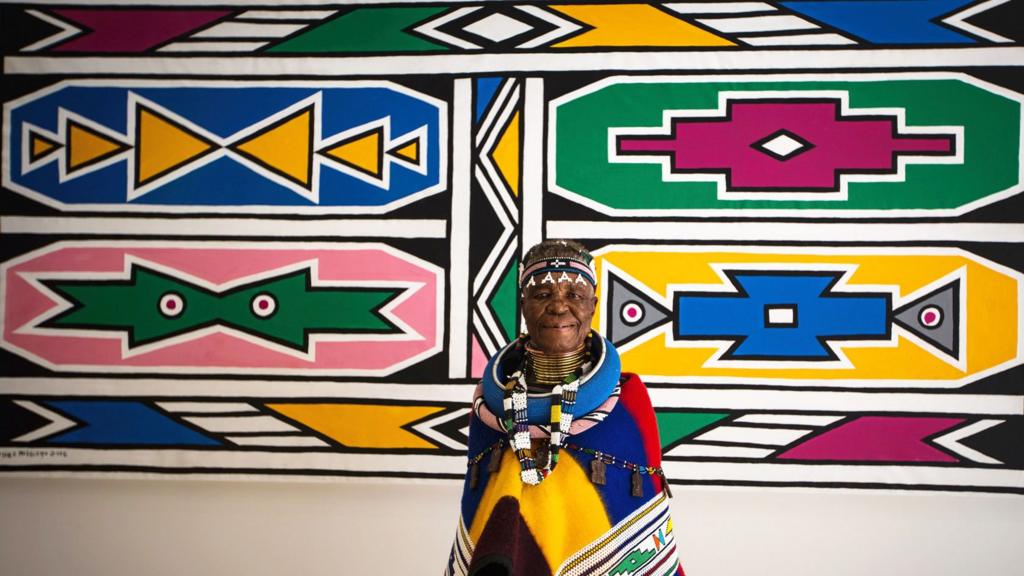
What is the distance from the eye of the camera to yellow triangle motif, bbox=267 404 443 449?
2.19 meters

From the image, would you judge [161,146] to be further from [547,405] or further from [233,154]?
[547,405]

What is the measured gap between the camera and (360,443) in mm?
2203

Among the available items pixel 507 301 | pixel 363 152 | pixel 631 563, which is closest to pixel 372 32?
pixel 363 152

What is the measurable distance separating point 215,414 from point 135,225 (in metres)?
0.65

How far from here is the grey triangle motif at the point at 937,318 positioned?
2.11 meters

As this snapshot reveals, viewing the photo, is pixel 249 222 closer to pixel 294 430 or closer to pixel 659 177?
pixel 294 430

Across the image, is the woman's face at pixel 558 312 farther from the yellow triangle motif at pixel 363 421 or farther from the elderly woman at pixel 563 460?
the yellow triangle motif at pixel 363 421

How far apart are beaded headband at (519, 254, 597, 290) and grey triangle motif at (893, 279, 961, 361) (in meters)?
1.23

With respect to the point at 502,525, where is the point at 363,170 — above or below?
above

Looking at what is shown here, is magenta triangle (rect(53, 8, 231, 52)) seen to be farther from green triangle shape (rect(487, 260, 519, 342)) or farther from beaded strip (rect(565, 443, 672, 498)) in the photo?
beaded strip (rect(565, 443, 672, 498))

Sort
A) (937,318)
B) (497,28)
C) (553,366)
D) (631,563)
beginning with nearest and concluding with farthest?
(631,563) < (553,366) < (937,318) < (497,28)

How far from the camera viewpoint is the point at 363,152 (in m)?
2.25

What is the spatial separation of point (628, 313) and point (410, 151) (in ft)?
2.74

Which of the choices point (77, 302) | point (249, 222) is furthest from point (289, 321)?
point (77, 302)
